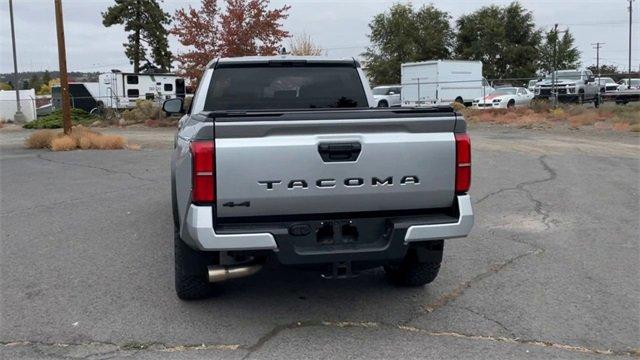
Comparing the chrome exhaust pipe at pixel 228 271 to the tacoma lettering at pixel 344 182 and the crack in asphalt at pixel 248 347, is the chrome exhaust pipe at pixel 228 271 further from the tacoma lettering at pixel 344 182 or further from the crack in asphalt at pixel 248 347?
the tacoma lettering at pixel 344 182

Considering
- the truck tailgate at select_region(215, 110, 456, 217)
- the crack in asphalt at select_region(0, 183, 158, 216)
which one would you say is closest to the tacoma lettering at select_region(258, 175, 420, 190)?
the truck tailgate at select_region(215, 110, 456, 217)

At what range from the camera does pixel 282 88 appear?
235 inches

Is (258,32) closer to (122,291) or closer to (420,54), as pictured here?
(122,291)

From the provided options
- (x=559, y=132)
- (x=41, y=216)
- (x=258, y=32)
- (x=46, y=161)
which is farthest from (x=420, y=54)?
(x=41, y=216)

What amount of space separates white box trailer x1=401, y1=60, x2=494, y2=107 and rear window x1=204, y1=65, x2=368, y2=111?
87.9 ft

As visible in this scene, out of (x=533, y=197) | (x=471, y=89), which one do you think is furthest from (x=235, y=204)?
(x=471, y=89)

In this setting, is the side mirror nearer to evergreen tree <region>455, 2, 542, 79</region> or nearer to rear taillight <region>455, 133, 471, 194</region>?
rear taillight <region>455, 133, 471, 194</region>

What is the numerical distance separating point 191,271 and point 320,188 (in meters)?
1.23

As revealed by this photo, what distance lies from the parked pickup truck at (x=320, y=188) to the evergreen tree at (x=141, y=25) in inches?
1780

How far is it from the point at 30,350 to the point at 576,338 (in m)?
3.60

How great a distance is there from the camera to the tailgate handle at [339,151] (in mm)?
3883

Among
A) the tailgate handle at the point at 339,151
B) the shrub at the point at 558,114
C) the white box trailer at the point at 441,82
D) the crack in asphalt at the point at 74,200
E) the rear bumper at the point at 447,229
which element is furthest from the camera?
the white box trailer at the point at 441,82

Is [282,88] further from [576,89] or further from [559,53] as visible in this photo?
[559,53]

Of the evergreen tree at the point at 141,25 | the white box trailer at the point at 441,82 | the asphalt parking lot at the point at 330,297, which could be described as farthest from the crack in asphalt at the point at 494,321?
the evergreen tree at the point at 141,25
